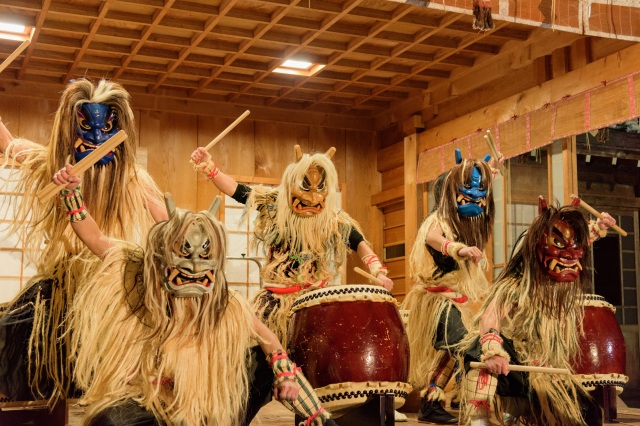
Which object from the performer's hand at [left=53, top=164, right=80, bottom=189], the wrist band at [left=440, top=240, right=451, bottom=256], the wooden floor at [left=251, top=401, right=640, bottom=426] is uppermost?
the performer's hand at [left=53, top=164, right=80, bottom=189]

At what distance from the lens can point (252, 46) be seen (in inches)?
255

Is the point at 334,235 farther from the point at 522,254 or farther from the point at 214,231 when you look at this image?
the point at 214,231

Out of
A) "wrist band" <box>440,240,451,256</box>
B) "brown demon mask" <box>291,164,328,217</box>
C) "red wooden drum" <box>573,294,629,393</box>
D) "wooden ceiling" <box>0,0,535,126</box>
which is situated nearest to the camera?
"red wooden drum" <box>573,294,629,393</box>

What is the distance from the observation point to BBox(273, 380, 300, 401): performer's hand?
2785mm

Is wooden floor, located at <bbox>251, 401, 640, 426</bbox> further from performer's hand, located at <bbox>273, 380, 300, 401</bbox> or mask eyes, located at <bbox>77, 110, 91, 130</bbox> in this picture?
mask eyes, located at <bbox>77, 110, 91, 130</bbox>

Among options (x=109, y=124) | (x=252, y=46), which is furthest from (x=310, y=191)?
(x=252, y=46)

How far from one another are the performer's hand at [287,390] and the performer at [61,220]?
730 mm

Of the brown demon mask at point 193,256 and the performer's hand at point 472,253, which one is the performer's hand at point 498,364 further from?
the brown demon mask at point 193,256

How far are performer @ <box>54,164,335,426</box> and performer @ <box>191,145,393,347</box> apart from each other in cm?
117

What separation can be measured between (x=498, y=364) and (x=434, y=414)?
1220 millimetres

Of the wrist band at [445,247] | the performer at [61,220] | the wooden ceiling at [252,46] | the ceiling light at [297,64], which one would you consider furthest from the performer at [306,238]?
the ceiling light at [297,64]

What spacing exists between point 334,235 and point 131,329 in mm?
1540

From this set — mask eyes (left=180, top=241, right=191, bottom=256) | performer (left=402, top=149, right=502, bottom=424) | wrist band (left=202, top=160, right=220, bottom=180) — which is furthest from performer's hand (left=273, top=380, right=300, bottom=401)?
wrist band (left=202, top=160, right=220, bottom=180)

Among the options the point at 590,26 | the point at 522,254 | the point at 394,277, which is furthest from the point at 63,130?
the point at 394,277
